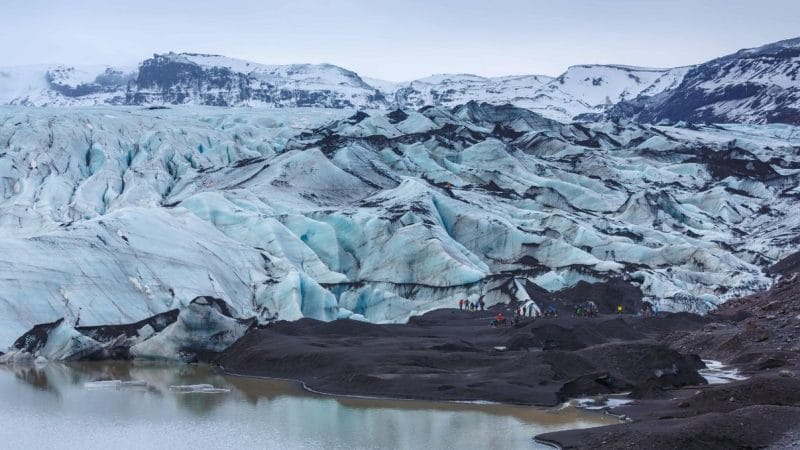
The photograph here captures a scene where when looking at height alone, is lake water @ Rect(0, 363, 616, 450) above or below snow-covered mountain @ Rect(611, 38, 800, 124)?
below

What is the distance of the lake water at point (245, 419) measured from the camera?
2016cm

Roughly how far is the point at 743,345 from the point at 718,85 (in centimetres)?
13265

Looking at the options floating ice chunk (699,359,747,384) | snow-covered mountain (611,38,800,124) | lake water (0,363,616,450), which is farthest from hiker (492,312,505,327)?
snow-covered mountain (611,38,800,124)

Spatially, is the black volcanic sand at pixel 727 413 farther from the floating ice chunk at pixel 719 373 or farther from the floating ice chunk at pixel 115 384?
the floating ice chunk at pixel 115 384

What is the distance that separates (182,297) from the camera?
37500 mm

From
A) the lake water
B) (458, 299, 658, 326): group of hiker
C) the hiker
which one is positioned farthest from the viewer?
(458, 299, 658, 326): group of hiker

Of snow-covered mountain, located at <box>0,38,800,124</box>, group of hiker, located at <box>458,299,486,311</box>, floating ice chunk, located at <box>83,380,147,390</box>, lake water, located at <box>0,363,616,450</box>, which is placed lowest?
floating ice chunk, located at <box>83,380,147,390</box>

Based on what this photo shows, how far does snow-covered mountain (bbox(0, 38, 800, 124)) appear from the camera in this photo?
139 metres

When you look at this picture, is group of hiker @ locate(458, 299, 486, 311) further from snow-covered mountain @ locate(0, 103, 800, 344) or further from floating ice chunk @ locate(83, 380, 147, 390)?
floating ice chunk @ locate(83, 380, 147, 390)

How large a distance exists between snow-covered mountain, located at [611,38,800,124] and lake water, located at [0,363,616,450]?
11521 cm

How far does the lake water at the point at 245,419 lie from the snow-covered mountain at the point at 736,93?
115m

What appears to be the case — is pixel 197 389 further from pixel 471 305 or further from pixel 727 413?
pixel 471 305

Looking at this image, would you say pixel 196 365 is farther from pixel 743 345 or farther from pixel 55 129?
pixel 55 129

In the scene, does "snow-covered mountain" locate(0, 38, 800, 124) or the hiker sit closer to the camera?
the hiker
